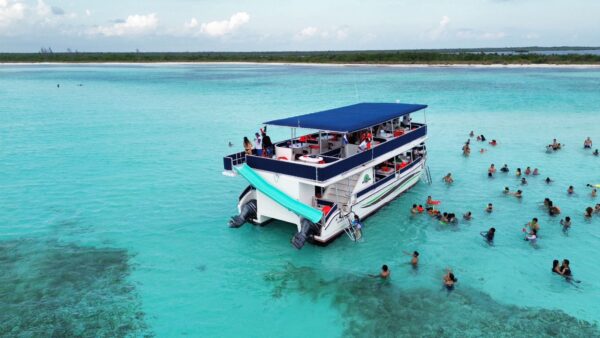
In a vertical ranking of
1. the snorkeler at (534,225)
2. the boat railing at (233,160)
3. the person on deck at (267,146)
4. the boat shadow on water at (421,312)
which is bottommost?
the boat shadow on water at (421,312)

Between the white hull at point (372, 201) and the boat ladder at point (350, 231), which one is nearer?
the white hull at point (372, 201)

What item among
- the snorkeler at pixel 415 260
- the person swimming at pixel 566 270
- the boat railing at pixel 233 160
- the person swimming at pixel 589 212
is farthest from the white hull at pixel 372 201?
the person swimming at pixel 589 212

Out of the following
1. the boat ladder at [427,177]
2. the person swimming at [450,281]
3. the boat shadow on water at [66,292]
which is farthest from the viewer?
the boat ladder at [427,177]

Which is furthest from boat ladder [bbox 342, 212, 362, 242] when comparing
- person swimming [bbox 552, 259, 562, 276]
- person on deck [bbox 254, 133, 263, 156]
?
person swimming [bbox 552, 259, 562, 276]

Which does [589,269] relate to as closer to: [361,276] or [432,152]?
[361,276]

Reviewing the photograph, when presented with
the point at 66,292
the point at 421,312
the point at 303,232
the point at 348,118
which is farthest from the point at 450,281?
the point at 66,292

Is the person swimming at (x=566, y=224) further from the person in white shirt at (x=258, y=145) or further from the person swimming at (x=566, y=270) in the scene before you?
the person in white shirt at (x=258, y=145)

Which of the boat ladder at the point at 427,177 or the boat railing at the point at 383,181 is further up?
the boat railing at the point at 383,181
